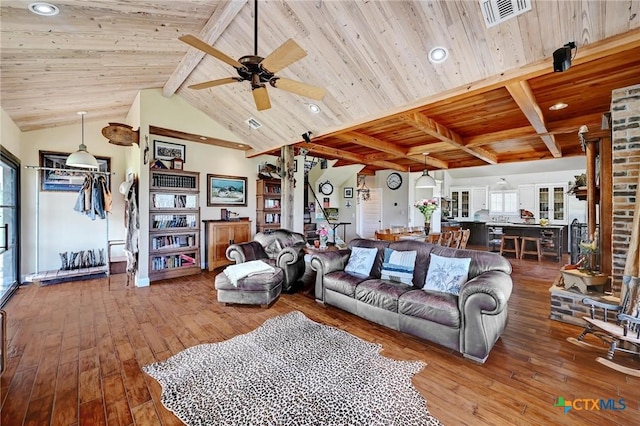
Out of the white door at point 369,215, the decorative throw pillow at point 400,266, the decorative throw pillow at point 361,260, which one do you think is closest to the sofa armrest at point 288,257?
the decorative throw pillow at point 361,260

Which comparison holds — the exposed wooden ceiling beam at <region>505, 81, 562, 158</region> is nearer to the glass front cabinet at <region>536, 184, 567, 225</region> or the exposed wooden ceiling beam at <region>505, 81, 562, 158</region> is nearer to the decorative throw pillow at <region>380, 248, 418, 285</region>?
the decorative throw pillow at <region>380, 248, 418, 285</region>

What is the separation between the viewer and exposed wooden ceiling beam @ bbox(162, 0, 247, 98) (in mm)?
3068

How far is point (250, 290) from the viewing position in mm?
3686

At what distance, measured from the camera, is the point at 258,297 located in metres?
3.68

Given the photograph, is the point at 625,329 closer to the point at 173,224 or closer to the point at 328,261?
the point at 328,261

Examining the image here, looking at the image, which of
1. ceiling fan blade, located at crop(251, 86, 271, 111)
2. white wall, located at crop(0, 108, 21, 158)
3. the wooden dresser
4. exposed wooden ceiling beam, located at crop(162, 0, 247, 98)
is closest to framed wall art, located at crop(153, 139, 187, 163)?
exposed wooden ceiling beam, located at crop(162, 0, 247, 98)

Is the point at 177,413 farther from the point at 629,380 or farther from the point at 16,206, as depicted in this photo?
the point at 16,206

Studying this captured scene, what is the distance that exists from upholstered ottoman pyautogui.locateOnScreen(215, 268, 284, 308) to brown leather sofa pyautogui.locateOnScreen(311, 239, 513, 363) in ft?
2.16

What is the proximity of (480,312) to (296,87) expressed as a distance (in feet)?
8.77

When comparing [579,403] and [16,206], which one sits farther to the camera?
[16,206]

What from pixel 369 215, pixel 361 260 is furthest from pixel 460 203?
pixel 361 260

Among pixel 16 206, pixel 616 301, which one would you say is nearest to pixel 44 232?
pixel 16 206

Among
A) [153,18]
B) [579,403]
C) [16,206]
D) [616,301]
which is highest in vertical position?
[153,18]

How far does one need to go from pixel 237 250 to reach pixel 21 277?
12.7ft
